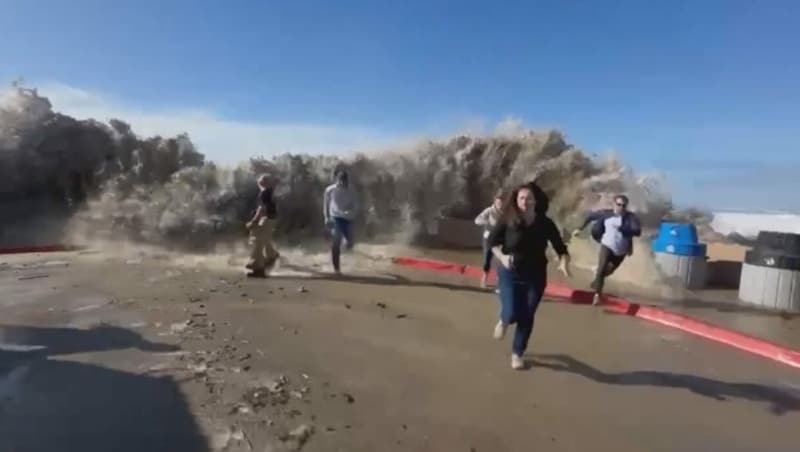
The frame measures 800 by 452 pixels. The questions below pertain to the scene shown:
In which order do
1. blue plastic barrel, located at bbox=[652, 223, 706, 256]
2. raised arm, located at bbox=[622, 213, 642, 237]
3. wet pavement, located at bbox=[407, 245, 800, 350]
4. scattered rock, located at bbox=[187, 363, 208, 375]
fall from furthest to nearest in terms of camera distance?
blue plastic barrel, located at bbox=[652, 223, 706, 256]
raised arm, located at bbox=[622, 213, 642, 237]
wet pavement, located at bbox=[407, 245, 800, 350]
scattered rock, located at bbox=[187, 363, 208, 375]

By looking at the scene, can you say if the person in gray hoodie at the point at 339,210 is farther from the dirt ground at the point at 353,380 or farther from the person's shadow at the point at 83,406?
the person's shadow at the point at 83,406

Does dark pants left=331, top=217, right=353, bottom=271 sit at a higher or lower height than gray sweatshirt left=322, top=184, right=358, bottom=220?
lower

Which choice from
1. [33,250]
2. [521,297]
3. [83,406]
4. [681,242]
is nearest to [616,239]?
[681,242]

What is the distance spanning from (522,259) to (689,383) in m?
1.70

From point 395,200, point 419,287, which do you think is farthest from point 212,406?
point 395,200

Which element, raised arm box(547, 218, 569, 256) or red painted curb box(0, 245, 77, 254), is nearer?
raised arm box(547, 218, 569, 256)

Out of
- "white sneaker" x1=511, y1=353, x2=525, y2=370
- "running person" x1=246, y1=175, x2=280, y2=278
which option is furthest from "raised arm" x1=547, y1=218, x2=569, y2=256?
"running person" x1=246, y1=175, x2=280, y2=278

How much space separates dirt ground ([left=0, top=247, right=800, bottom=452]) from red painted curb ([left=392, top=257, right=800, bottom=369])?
25 cm

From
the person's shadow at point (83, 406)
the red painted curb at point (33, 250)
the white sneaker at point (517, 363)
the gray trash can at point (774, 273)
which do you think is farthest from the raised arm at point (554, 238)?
the red painted curb at point (33, 250)

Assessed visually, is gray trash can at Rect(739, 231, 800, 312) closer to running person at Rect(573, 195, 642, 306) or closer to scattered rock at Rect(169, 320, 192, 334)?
running person at Rect(573, 195, 642, 306)

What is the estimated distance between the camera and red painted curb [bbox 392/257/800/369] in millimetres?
6817

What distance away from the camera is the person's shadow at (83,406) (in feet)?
13.2

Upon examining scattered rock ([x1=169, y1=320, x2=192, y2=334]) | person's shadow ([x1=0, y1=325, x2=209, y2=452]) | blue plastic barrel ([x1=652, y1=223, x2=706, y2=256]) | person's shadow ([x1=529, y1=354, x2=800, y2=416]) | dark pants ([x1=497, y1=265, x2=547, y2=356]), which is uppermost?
blue plastic barrel ([x1=652, y1=223, x2=706, y2=256])

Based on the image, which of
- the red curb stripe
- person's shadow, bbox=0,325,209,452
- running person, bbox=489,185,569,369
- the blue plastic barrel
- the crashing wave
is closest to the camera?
person's shadow, bbox=0,325,209,452
